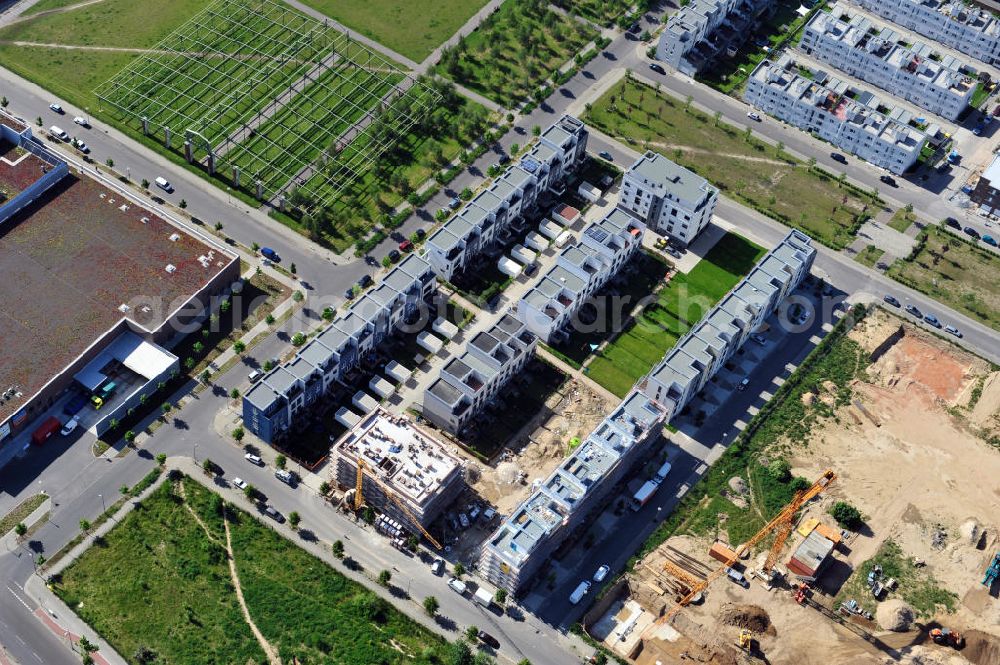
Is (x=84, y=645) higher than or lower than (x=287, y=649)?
lower

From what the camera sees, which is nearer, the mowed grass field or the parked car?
the mowed grass field

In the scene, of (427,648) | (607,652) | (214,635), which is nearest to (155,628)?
(214,635)

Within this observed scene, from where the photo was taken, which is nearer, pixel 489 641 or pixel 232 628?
pixel 232 628

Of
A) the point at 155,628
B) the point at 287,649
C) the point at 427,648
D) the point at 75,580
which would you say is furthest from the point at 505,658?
the point at 75,580

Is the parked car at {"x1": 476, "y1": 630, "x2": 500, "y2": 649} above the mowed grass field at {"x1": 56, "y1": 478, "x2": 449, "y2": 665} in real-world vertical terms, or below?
above

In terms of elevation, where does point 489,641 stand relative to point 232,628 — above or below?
above

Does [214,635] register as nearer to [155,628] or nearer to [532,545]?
[155,628]

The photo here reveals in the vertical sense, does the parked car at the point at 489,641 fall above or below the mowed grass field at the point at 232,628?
above

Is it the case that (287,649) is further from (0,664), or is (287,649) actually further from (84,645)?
(0,664)

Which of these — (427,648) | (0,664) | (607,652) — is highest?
(607,652)

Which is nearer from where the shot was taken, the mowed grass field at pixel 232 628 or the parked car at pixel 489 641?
the mowed grass field at pixel 232 628
